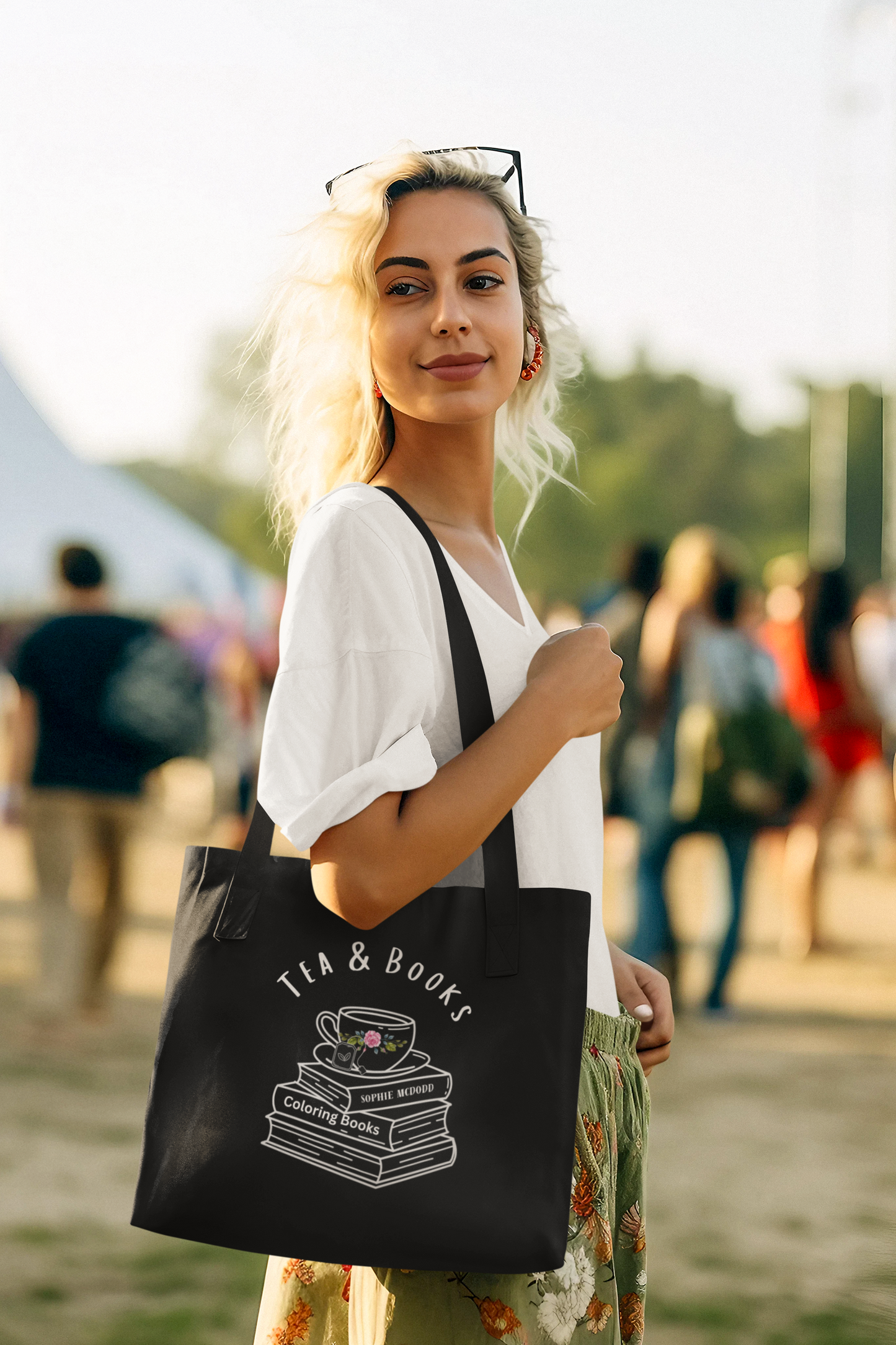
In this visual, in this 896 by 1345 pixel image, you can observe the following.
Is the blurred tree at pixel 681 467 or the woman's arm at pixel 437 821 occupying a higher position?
the blurred tree at pixel 681 467

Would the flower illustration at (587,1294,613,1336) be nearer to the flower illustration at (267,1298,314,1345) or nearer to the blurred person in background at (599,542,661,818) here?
the flower illustration at (267,1298,314,1345)

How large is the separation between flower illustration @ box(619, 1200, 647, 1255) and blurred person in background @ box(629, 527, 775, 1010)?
159 inches

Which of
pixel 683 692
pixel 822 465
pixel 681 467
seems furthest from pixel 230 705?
pixel 681 467

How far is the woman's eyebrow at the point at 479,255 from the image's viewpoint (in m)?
1.35

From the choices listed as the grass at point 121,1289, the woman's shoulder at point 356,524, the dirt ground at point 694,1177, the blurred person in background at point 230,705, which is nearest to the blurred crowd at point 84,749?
the dirt ground at point 694,1177

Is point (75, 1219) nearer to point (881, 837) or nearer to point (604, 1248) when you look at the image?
point (604, 1248)

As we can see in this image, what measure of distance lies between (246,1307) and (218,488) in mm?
53209

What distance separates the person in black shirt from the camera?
534 cm

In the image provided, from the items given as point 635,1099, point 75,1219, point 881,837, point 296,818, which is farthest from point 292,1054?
point 881,837

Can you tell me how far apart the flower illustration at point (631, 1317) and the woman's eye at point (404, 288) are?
1.05 m

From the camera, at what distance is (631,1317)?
4.64 ft

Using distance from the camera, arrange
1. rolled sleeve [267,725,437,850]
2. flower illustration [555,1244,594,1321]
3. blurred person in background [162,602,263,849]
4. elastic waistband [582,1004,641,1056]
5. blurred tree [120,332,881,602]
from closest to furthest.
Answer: rolled sleeve [267,725,437,850]
flower illustration [555,1244,594,1321]
elastic waistband [582,1004,641,1056]
blurred person in background [162,602,263,849]
blurred tree [120,332,881,602]

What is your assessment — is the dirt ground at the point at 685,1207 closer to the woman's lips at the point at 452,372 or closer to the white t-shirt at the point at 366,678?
the white t-shirt at the point at 366,678

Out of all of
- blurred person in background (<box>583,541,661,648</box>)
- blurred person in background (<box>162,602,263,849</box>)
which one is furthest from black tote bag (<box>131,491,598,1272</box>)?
blurred person in background (<box>162,602,263,849</box>)
